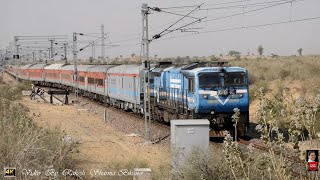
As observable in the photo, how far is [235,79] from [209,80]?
1.06 meters

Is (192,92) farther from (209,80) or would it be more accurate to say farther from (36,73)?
(36,73)

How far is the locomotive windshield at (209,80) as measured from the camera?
18.0m

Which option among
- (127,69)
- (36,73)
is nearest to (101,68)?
(127,69)

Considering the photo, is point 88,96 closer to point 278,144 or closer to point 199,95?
point 199,95

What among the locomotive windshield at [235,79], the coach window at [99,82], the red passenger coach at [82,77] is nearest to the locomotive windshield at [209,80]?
the locomotive windshield at [235,79]

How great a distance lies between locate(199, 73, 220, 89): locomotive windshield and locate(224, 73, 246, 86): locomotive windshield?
13.7 inches

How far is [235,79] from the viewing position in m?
18.3

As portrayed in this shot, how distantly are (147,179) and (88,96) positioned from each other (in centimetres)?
3736

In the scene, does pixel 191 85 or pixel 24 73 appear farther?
pixel 24 73

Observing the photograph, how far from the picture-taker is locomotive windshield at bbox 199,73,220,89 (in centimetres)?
1797

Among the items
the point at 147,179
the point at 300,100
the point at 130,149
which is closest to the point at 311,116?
the point at 300,100

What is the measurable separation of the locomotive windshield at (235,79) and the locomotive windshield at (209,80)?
1.14ft

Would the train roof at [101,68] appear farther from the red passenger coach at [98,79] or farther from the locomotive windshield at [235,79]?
the locomotive windshield at [235,79]

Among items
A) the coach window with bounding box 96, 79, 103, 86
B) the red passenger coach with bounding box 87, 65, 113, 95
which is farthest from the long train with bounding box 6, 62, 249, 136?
the coach window with bounding box 96, 79, 103, 86
